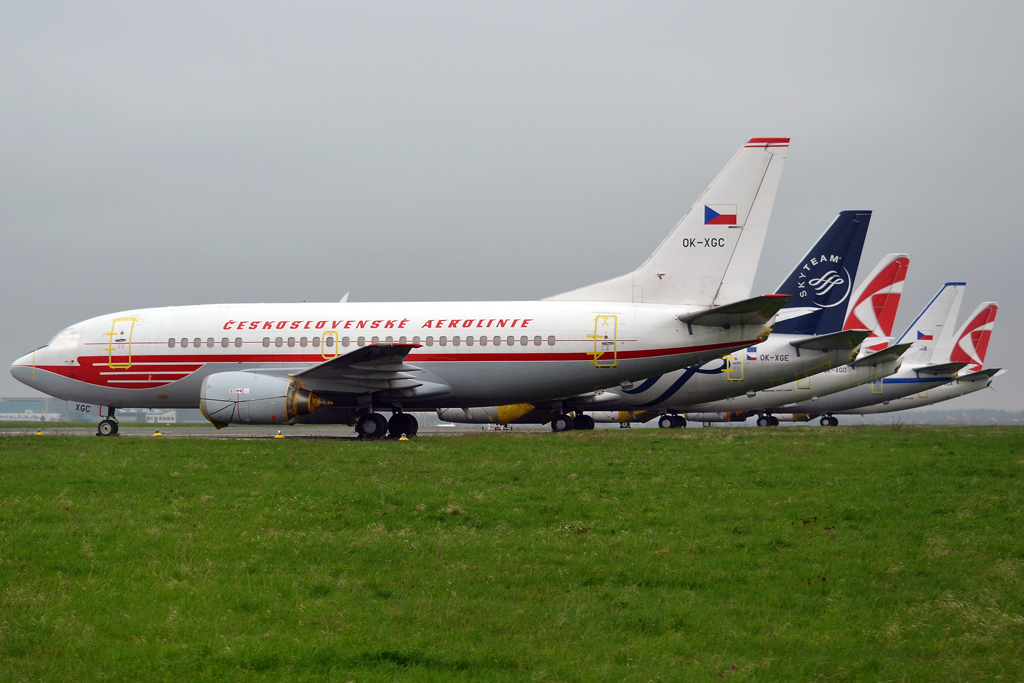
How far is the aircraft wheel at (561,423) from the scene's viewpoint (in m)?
33.5

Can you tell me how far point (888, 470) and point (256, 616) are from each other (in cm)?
1138

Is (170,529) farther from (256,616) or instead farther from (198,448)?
(198,448)

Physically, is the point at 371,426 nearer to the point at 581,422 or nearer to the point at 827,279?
the point at 581,422

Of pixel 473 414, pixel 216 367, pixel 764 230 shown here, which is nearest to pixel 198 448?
pixel 216 367

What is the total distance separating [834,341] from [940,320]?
24.7 m

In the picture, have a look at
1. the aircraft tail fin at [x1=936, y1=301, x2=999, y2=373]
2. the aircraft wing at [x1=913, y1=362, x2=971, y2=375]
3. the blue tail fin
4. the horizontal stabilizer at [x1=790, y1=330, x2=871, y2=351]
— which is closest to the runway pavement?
the horizontal stabilizer at [x1=790, y1=330, x2=871, y2=351]

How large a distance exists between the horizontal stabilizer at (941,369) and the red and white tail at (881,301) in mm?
9685

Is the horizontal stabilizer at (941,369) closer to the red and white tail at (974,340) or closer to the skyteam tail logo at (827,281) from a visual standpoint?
the red and white tail at (974,340)

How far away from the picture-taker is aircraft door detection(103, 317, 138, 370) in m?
27.6

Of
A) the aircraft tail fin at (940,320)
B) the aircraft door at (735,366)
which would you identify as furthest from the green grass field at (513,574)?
the aircraft tail fin at (940,320)

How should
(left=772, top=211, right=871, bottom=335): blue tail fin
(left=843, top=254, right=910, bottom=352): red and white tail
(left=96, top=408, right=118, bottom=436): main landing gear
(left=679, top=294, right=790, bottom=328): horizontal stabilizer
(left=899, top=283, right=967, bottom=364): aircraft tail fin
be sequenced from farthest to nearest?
(left=899, top=283, right=967, bottom=364): aircraft tail fin, (left=843, top=254, right=910, bottom=352): red and white tail, (left=772, top=211, right=871, bottom=335): blue tail fin, (left=96, top=408, right=118, bottom=436): main landing gear, (left=679, top=294, right=790, bottom=328): horizontal stabilizer

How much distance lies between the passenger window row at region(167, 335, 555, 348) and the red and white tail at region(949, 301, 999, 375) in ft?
115

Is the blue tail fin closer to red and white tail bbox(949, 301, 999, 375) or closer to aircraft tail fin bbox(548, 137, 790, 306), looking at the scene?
aircraft tail fin bbox(548, 137, 790, 306)

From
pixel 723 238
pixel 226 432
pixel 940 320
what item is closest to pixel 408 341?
pixel 723 238
